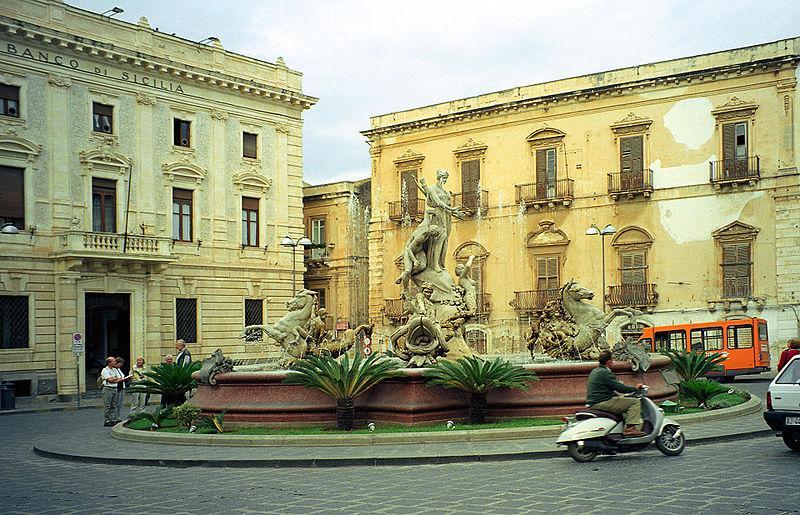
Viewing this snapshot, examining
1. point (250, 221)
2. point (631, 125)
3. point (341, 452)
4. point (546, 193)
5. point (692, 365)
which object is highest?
point (631, 125)

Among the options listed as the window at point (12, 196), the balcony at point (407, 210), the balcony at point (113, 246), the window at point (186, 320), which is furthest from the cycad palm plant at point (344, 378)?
the balcony at point (407, 210)

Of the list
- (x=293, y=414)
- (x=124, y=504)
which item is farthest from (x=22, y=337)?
(x=124, y=504)

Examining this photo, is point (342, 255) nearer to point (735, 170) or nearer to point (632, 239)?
point (632, 239)

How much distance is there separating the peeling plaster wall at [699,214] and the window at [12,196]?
24.3 m

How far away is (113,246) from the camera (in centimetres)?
3131

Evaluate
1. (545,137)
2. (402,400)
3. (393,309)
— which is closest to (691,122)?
(545,137)

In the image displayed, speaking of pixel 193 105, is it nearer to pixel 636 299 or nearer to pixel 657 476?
pixel 636 299

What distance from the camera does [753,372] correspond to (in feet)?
105

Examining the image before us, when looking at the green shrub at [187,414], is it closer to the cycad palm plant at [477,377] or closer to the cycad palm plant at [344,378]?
the cycad palm plant at [344,378]

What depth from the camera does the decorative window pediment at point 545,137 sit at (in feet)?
132

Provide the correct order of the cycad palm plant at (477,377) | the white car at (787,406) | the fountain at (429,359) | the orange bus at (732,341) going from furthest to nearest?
the orange bus at (732,341) → the fountain at (429,359) → the cycad palm plant at (477,377) → the white car at (787,406)

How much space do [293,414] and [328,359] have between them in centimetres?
112

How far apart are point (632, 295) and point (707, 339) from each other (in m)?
4.75

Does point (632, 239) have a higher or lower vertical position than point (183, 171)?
lower
